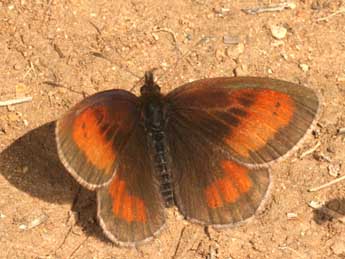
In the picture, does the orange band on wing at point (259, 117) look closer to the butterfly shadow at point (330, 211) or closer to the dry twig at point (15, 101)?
the butterfly shadow at point (330, 211)

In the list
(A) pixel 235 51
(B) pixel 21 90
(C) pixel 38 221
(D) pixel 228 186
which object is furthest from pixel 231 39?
(C) pixel 38 221

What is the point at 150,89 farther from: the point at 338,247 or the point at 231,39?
the point at 338,247

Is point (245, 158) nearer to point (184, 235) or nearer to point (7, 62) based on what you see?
point (184, 235)

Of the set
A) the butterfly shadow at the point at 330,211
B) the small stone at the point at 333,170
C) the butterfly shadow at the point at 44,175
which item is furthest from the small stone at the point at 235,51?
the butterfly shadow at the point at 44,175

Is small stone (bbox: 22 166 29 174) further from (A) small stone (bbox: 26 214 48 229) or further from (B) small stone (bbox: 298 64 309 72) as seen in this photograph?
(B) small stone (bbox: 298 64 309 72)

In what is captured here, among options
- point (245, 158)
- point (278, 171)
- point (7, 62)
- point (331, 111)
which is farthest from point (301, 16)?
point (7, 62)
